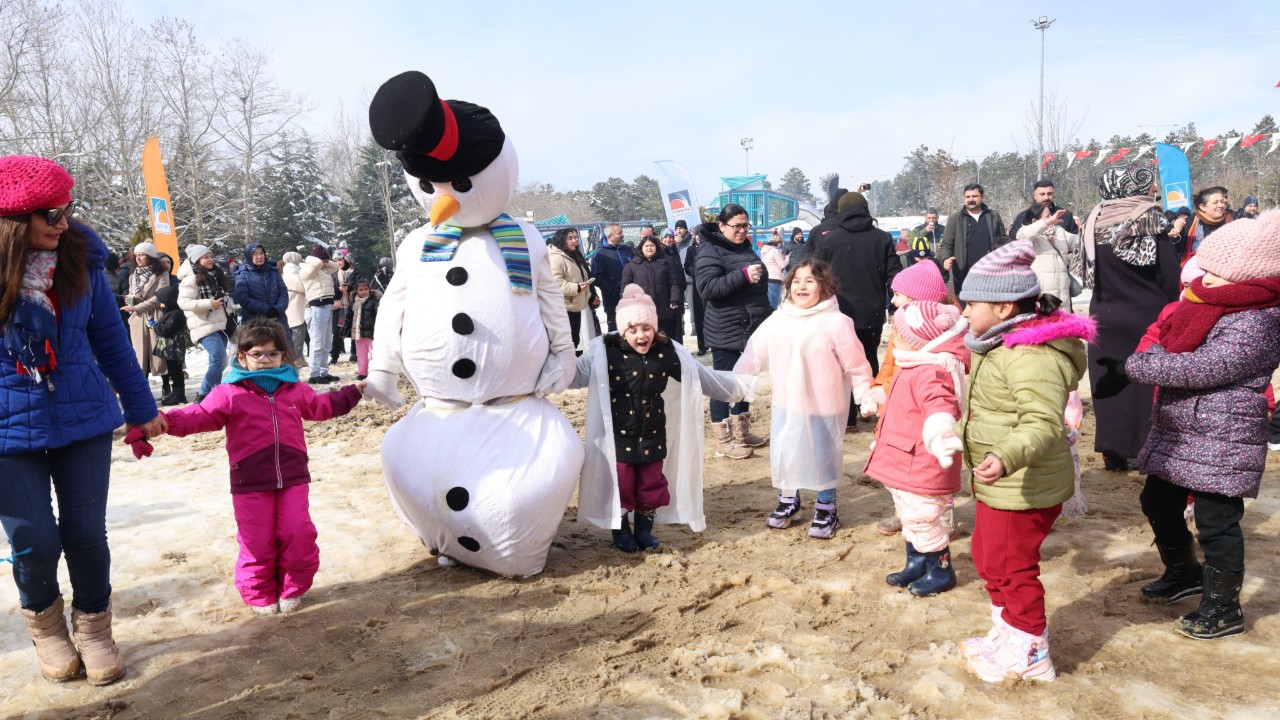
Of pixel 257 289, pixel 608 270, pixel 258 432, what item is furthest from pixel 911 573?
pixel 257 289

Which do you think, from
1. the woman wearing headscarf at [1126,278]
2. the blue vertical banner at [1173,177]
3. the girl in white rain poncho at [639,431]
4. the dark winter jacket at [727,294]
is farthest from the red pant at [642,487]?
the blue vertical banner at [1173,177]

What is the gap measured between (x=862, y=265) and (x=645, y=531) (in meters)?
2.85

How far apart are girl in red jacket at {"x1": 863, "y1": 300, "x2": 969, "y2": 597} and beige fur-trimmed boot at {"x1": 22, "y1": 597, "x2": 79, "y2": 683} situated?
322cm

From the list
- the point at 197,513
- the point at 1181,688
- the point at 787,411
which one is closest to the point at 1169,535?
the point at 1181,688

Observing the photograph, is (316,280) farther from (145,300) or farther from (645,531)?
(645,531)

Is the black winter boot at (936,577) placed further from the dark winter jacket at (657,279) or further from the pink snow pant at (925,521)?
the dark winter jacket at (657,279)

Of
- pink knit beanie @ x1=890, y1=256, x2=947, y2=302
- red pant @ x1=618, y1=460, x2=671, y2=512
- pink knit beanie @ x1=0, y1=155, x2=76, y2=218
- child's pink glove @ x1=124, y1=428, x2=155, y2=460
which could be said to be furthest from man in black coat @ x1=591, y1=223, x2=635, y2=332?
pink knit beanie @ x1=0, y1=155, x2=76, y2=218

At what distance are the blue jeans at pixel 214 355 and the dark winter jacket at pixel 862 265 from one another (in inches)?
240

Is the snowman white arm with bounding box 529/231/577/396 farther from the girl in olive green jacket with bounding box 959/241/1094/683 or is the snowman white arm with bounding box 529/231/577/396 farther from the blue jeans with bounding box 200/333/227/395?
the blue jeans with bounding box 200/333/227/395

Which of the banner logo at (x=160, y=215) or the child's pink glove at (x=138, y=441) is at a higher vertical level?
the banner logo at (x=160, y=215)

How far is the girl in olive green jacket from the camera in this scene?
2.83 meters

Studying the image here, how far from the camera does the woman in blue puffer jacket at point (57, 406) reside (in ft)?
9.11

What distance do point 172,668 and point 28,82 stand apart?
1003 inches

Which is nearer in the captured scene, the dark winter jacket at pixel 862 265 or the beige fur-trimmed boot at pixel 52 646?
the beige fur-trimmed boot at pixel 52 646
